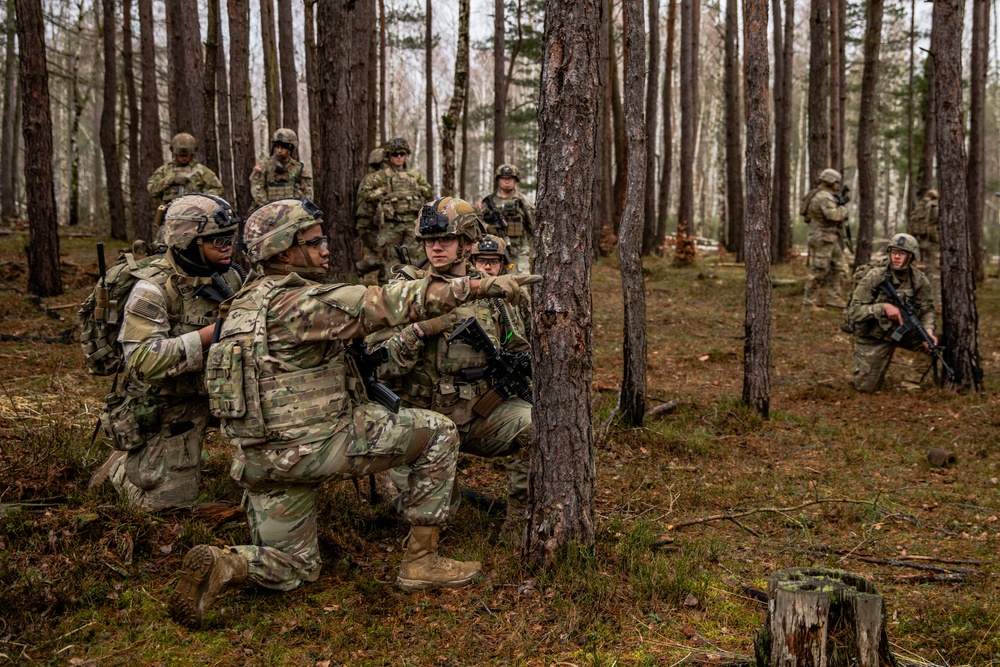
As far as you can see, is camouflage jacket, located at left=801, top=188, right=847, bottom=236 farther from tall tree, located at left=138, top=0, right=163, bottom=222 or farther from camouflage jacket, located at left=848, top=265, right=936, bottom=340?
tall tree, located at left=138, top=0, right=163, bottom=222

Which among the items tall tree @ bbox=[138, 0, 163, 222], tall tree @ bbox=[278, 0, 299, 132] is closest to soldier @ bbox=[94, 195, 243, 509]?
tall tree @ bbox=[138, 0, 163, 222]

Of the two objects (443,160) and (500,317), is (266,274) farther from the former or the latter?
(443,160)

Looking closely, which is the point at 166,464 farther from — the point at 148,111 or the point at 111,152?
the point at 111,152

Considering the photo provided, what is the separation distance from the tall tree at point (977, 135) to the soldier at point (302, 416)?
49.9 ft

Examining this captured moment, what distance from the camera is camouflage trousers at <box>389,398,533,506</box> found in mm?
4938

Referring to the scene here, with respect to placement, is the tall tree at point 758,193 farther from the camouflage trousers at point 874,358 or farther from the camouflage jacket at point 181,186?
the camouflage jacket at point 181,186

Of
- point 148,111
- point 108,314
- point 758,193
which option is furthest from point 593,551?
point 148,111

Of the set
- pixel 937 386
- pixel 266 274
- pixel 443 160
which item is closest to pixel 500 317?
pixel 266 274

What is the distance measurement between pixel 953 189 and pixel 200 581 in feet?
Answer: 27.8

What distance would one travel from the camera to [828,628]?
305 centimetres

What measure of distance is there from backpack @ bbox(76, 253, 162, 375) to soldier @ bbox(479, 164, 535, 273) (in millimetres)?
5751

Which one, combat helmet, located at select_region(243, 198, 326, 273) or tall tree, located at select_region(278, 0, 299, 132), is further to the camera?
tall tree, located at select_region(278, 0, 299, 132)

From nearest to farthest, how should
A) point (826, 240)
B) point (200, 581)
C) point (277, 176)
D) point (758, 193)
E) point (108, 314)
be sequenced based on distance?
point (200, 581) → point (108, 314) → point (758, 193) → point (277, 176) → point (826, 240)

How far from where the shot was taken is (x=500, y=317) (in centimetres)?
529
